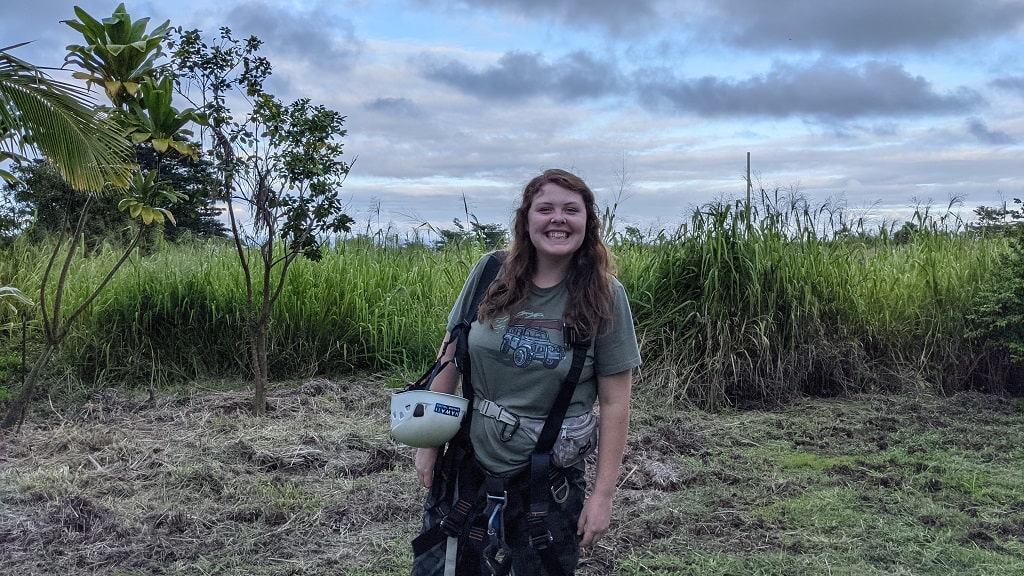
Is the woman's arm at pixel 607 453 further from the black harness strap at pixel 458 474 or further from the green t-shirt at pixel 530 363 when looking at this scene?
the black harness strap at pixel 458 474

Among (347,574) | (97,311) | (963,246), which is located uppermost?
(963,246)

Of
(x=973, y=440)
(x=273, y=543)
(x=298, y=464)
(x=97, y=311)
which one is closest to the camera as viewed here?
(x=273, y=543)

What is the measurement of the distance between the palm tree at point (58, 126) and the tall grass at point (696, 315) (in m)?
2.65

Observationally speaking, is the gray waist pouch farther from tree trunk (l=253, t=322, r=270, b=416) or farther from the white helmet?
tree trunk (l=253, t=322, r=270, b=416)

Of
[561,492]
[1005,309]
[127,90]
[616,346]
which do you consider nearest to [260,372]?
[127,90]

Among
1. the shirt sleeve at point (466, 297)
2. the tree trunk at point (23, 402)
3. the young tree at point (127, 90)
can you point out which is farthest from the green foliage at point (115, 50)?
the shirt sleeve at point (466, 297)

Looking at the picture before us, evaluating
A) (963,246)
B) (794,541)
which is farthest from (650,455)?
(963,246)

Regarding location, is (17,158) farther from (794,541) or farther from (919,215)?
(919,215)

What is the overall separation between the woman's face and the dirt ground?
1.95m

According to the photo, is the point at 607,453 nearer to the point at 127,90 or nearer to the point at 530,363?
the point at 530,363

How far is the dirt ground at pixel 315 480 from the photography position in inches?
157

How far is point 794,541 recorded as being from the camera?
4.14 meters

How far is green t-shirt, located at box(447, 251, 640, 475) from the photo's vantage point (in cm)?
239

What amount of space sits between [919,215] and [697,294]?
369 cm
